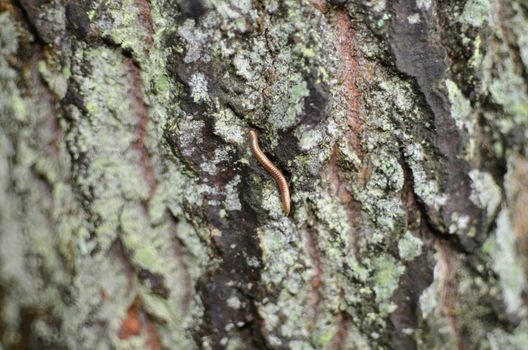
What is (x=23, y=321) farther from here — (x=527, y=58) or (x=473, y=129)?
(x=527, y=58)

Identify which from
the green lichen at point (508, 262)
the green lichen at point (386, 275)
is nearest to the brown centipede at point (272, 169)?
the green lichen at point (386, 275)

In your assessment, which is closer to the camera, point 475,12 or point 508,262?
point 475,12

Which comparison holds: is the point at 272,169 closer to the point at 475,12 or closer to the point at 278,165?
the point at 278,165

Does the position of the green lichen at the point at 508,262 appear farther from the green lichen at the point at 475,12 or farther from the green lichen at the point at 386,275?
the green lichen at the point at 475,12

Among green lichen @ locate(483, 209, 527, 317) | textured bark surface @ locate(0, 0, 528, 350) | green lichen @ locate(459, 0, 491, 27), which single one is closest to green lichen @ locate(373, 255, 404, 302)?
textured bark surface @ locate(0, 0, 528, 350)

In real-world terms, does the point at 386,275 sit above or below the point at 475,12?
below

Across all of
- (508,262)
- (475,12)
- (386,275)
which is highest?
(475,12)

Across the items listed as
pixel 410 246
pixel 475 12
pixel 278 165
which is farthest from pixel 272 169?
pixel 475 12
